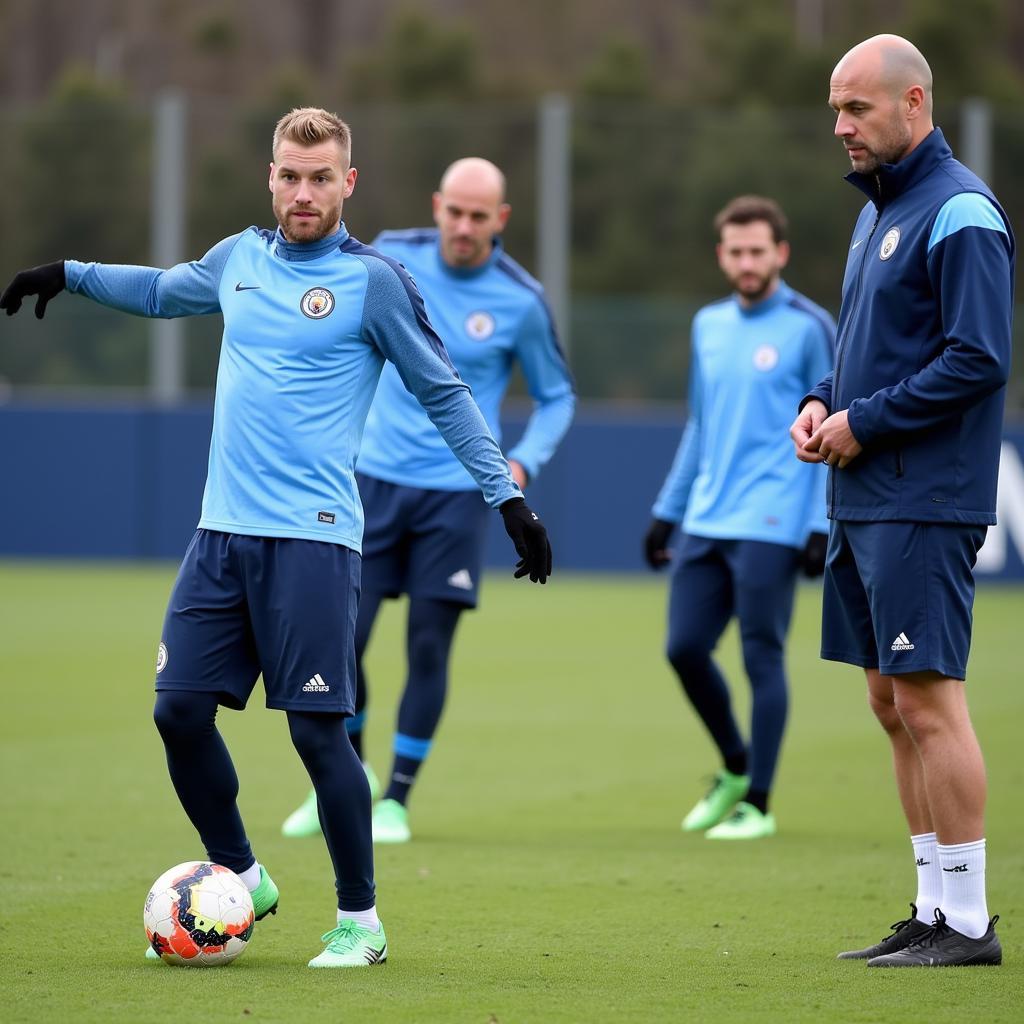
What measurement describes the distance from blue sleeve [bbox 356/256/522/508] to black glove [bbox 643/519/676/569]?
3190mm

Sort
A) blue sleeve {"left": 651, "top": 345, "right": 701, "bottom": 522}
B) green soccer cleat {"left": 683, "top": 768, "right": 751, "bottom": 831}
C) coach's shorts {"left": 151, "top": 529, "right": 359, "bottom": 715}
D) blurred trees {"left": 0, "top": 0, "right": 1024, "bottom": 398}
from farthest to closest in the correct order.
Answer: blurred trees {"left": 0, "top": 0, "right": 1024, "bottom": 398} → blue sleeve {"left": 651, "top": 345, "right": 701, "bottom": 522} → green soccer cleat {"left": 683, "top": 768, "right": 751, "bottom": 831} → coach's shorts {"left": 151, "top": 529, "right": 359, "bottom": 715}

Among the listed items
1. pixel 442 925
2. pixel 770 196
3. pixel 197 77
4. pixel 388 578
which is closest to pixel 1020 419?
pixel 770 196

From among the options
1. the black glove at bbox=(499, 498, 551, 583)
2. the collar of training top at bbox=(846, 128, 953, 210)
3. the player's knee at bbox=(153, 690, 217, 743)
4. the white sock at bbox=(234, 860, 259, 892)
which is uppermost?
the collar of training top at bbox=(846, 128, 953, 210)

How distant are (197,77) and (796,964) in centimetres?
3643

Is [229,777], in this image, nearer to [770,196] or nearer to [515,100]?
[770,196]

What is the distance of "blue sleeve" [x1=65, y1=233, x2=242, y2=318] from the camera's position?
17.0ft

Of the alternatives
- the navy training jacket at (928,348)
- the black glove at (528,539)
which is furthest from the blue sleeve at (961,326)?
the black glove at (528,539)

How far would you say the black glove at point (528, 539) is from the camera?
4.89 m

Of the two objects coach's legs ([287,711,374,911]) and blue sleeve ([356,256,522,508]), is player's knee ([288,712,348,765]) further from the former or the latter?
blue sleeve ([356,256,522,508])

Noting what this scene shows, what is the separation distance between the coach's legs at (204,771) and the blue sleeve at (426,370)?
36.7 inches

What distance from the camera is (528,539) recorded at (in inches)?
193

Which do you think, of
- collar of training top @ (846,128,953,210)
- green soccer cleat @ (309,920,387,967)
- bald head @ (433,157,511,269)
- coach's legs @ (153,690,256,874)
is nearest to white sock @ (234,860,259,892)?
coach's legs @ (153,690,256,874)

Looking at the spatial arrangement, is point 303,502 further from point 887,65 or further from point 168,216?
point 168,216

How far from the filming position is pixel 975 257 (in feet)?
16.0
